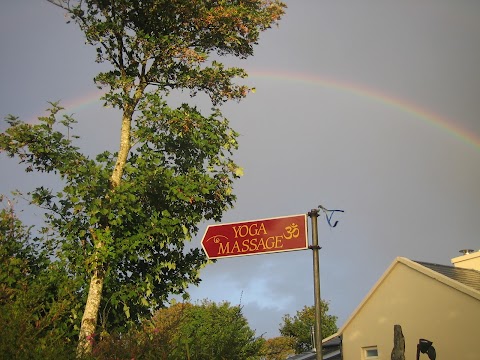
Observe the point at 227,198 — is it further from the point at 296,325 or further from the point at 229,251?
the point at 296,325

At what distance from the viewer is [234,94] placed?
11.9 m

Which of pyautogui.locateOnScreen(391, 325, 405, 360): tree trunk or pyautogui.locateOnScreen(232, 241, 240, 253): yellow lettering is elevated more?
pyautogui.locateOnScreen(232, 241, 240, 253): yellow lettering

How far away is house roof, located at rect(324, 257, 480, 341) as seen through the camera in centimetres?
1593

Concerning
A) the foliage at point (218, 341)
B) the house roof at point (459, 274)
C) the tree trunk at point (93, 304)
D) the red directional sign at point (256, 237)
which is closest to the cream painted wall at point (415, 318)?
the house roof at point (459, 274)

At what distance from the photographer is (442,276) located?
16188mm

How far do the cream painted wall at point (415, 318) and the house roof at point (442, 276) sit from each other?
0.12 metres

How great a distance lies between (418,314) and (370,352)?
9.95ft

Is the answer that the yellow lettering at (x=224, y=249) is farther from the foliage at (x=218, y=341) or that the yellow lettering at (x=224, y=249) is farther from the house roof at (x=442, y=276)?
the house roof at (x=442, y=276)

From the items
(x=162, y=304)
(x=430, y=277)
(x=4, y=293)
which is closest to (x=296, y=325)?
(x=430, y=277)

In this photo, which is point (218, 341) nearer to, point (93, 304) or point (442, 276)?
point (93, 304)

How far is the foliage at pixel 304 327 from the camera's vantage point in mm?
65188

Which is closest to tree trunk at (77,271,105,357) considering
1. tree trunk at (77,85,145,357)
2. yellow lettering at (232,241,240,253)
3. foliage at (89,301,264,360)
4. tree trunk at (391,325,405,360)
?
tree trunk at (77,85,145,357)

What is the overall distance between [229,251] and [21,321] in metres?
2.67

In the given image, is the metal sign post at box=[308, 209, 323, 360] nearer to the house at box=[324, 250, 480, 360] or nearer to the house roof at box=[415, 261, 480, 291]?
the house at box=[324, 250, 480, 360]
